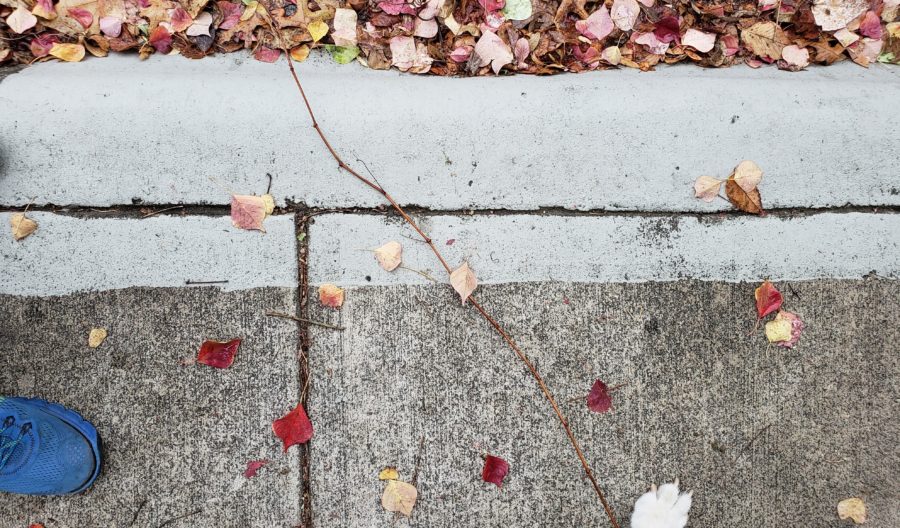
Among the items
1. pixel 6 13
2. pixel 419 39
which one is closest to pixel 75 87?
pixel 6 13

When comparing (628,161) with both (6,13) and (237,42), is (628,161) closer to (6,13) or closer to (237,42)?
(237,42)

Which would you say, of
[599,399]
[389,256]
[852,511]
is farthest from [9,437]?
[852,511]

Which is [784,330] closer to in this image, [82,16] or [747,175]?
[747,175]

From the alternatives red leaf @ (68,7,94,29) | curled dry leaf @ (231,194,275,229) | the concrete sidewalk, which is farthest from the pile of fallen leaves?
curled dry leaf @ (231,194,275,229)

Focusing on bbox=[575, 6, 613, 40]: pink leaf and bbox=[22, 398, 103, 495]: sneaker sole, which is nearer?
bbox=[22, 398, 103, 495]: sneaker sole

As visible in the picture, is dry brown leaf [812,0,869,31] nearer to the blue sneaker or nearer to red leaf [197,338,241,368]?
red leaf [197,338,241,368]

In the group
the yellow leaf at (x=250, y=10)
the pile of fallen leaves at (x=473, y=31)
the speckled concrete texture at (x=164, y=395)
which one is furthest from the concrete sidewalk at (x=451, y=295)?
the yellow leaf at (x=250, y=10)

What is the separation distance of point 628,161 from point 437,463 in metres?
1.15

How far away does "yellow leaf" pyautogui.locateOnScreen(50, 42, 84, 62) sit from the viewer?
190cm

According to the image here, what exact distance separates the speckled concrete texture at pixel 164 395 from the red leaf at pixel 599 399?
37.1 inches

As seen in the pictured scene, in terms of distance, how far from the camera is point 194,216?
184 centimetres

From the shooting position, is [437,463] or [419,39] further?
[419,39]

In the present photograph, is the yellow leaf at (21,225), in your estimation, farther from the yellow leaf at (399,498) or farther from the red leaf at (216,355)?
the yellow leaf at (399,498)

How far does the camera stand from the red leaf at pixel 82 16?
1.89 m
